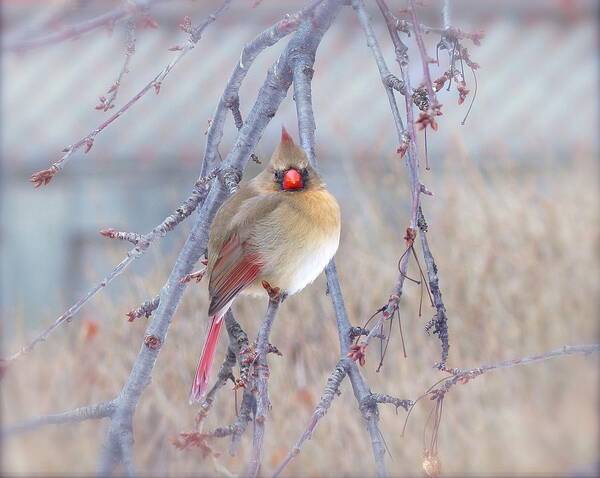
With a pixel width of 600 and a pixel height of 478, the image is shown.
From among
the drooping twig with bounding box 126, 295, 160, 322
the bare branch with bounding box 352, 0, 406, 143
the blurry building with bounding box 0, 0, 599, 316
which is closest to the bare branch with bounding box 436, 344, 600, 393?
the bare branch with bounding box 352, 0, 406, 143

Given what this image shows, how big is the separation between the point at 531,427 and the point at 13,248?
299cm

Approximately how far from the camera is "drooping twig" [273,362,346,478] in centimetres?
118

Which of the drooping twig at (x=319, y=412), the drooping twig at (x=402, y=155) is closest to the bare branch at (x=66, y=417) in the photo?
the drooping twig at (x=319, y=412)

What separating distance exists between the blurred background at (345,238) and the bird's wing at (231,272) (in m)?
0.37

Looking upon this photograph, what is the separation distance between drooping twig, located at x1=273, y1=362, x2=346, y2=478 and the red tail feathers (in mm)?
336

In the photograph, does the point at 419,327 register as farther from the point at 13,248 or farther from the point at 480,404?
the point at 13,248

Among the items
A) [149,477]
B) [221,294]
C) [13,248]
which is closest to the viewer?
[221,294]

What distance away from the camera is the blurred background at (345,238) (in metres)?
3.04

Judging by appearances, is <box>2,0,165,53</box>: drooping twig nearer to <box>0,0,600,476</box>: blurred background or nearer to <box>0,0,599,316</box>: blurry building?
<box>0,0,600,476</box>: blurred background

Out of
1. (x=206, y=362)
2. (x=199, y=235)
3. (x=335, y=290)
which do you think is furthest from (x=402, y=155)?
(x=206, y=362)

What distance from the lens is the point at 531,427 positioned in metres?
3.71

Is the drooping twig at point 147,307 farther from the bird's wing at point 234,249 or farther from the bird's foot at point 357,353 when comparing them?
the bird's foot at point 357,353

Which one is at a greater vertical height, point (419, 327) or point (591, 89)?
point (591, 89)

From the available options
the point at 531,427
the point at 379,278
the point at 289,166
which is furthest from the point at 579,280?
the point at 289,166
